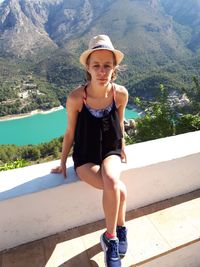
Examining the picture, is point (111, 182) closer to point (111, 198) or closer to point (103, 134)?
point (111, 198)

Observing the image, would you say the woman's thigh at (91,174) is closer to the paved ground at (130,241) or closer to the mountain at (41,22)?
the paved ground at (130,241)

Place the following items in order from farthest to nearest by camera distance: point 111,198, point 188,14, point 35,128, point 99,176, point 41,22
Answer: point 41,22 < point 188,14 < point 35,128 < point 99,176 < point 111,198

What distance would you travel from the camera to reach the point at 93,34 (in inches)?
4614

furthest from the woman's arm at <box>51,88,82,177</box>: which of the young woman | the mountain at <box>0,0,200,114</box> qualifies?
the mountain at <box>0,0,200,114</box>

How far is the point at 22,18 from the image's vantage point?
13375 centimetres

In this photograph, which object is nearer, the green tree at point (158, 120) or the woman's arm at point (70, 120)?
the woman's arm at point (70, 120)

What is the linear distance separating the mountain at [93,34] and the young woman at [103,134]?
175 ft

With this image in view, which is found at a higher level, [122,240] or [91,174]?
[91,174]

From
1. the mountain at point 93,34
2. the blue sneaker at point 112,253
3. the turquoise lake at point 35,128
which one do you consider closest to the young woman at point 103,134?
the blue sneaker at point 112,253

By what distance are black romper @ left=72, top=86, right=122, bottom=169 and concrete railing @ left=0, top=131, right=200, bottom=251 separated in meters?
0.16

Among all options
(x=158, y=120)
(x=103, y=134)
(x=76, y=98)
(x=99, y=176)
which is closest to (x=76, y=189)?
(x=99, y=176)

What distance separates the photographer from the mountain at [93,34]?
251 feet

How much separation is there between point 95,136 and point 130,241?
63cm

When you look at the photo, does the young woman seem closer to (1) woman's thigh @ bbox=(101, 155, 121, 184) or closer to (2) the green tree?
(1) woman's thigh @ bbox=(101, 155, 121, 184)
